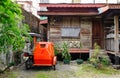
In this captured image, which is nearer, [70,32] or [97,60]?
[97,60]

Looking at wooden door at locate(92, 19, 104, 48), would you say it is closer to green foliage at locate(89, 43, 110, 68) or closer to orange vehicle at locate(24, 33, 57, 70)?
green foliage at locate(89, 43, 110, 68)

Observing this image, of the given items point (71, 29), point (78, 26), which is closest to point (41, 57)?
point (71, 29)

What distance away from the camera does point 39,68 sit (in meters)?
14.5

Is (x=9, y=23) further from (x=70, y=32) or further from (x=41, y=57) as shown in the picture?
(x=70, y=32)

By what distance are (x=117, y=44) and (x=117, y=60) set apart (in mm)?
985

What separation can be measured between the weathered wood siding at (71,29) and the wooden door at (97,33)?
0.40m

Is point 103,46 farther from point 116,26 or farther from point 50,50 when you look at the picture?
point 50,50

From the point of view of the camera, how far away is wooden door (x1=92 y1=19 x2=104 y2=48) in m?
19.8

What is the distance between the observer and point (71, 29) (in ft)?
64.1

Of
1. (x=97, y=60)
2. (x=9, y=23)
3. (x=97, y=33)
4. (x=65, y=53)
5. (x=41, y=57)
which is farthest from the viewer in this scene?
(x=97, y=33)

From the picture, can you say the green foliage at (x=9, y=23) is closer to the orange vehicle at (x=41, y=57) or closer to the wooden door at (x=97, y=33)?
the orange vehicle at (x=41, y=57)

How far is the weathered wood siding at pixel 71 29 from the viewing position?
64.1 feet

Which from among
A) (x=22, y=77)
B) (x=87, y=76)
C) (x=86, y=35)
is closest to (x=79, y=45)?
(x=86, y=35)

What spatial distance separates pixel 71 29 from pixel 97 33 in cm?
213
